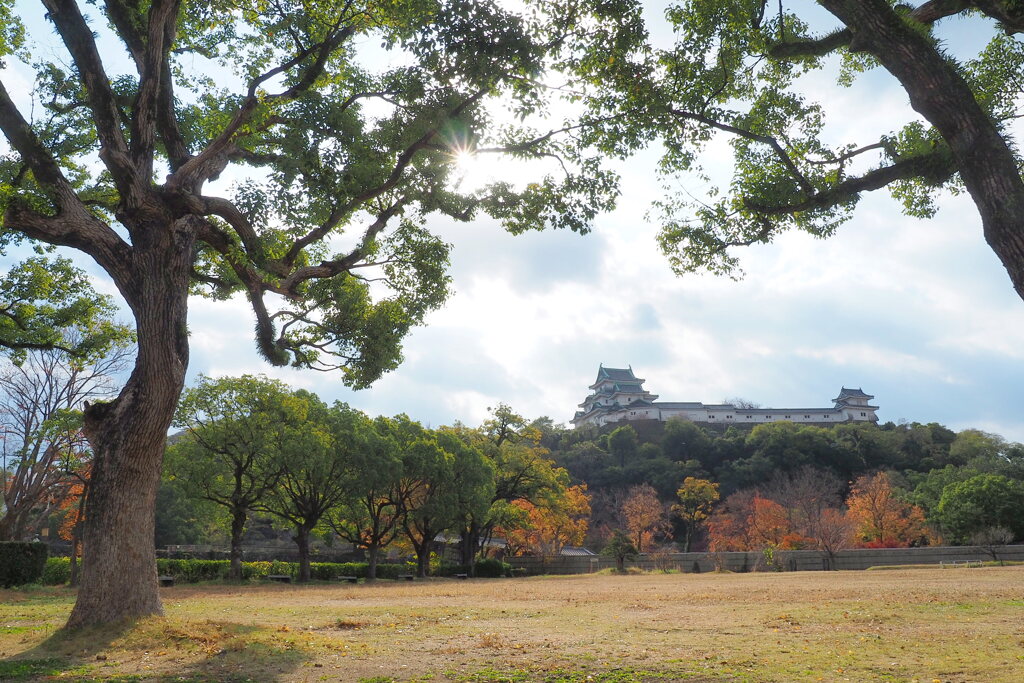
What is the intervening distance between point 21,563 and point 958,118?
20.9 meters

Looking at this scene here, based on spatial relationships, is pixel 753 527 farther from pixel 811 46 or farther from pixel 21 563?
pixel 811 46

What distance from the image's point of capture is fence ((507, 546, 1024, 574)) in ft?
98.9

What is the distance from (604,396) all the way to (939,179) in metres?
87.5

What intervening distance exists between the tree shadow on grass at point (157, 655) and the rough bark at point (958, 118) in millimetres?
5865

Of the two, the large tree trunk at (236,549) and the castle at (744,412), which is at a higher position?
the castle at (744,412)

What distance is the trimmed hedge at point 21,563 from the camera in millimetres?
16672

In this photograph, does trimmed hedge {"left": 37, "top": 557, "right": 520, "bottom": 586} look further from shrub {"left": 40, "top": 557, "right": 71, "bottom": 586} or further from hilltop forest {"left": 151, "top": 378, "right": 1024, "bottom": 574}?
hilltop forest {"left": 151, "top": 378, "right": 1024, "bottom": 574}

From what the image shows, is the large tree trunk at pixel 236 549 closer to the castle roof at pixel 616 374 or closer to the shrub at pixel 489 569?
the shrub at pixel 489 569

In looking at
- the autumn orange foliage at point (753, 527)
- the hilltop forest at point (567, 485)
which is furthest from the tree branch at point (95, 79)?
the autumn orange foliage at point (753, 527)

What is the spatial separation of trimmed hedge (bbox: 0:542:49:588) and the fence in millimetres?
25370

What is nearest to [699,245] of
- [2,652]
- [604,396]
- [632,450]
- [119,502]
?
[119,502]

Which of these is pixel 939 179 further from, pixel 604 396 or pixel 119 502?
pixel 604 396

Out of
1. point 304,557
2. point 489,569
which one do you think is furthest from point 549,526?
point 304,557

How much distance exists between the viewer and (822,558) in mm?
31844
